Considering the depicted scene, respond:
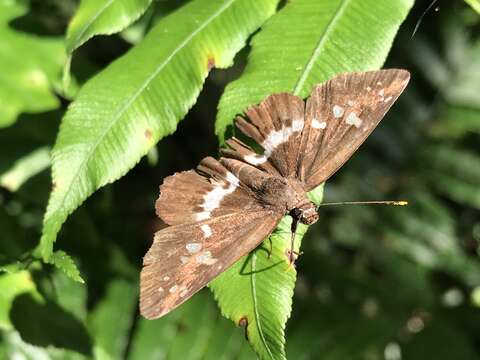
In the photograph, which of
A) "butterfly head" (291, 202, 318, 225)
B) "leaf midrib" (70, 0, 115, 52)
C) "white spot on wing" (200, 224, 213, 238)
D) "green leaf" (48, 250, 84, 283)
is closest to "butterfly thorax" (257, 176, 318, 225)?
"butterfly head" (291, 202, 318, 225)

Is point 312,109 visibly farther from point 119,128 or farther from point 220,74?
point 220,74

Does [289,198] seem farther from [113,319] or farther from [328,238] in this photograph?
[328,238]

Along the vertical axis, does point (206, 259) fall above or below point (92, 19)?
below

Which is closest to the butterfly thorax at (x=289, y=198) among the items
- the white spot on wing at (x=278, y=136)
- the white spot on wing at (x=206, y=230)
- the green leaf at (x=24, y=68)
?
the white spot on wing at (x=278, y=136)

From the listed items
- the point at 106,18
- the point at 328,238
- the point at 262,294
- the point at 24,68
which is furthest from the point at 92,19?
the point at 328,238

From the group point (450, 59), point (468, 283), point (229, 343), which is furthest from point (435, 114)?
point (229, 343)

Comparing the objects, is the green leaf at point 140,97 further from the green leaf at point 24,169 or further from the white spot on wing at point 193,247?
the green leaf at point 24,169
